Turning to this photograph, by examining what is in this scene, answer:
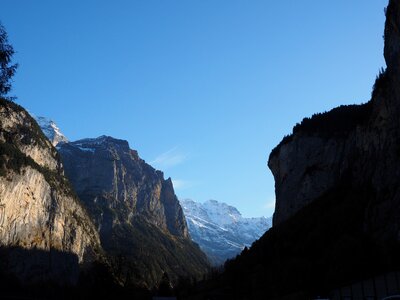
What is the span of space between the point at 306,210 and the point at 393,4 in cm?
7145

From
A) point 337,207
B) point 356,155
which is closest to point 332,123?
point 356,155

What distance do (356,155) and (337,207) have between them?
17.2 meters

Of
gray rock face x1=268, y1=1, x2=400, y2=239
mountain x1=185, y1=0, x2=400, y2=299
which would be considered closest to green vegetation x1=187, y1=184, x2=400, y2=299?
mountain x1=185, y1=0, x2=400, y2=299

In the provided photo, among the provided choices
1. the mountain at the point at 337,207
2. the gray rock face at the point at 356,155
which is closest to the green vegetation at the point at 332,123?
the gray rock face at the point at 356,155

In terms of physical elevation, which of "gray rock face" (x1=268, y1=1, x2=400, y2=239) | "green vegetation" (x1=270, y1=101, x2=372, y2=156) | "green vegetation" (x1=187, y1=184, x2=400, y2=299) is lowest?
"green vegetation" (x1=187, y1=184, x2=400, y2=299)

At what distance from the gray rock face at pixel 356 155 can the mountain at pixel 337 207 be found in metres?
0.22

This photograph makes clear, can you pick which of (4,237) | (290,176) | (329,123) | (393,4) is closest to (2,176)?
(4,237)

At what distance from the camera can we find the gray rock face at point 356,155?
86250mm

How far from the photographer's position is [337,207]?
118 meters

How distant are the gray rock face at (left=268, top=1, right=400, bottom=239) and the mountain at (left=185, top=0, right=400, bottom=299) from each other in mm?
221

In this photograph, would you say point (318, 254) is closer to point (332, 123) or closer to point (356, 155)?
point (356, 155)

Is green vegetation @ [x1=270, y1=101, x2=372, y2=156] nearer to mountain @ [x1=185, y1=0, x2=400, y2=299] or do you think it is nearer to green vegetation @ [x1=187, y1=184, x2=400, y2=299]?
mountain @ [x1=185, y1=0, x2=400, y2=299]

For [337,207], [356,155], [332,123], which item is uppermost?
[332,123]

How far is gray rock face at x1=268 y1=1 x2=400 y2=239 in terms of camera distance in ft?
283
